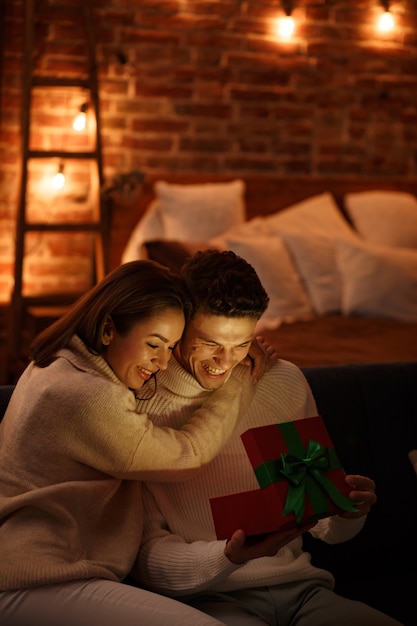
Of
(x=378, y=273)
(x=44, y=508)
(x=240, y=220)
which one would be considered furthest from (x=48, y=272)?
(x=44, y=508)

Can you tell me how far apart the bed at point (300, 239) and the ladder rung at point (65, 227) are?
0.70 feet

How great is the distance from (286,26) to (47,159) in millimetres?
1539

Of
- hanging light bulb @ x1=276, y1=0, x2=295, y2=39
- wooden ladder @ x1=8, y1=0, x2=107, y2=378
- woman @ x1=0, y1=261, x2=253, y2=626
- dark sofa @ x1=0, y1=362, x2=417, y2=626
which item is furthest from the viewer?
hanging light bulb @ x1=276, y1=0, x2=295, y2=39

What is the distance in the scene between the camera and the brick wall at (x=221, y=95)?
457 cm

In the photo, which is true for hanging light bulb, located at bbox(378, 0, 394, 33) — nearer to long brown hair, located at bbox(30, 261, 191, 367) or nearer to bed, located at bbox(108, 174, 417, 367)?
bed, located at bbox(108, 174, 417, 367)

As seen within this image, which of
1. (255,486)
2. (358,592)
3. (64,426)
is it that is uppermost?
(64,426)

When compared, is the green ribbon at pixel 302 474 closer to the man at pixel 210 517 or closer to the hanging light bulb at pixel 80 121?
the man at pixel 210 517

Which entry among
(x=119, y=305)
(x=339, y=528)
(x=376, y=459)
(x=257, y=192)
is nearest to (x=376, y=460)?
(x=376, y=459)

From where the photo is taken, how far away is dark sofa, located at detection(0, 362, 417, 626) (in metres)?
2.19

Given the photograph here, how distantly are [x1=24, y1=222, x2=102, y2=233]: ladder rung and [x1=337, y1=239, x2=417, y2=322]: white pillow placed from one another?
122 centimetres

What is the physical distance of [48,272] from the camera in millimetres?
4695

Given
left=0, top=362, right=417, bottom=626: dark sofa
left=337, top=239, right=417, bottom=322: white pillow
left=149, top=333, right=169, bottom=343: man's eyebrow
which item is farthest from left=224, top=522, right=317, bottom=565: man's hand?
left=337, top=239, right=417, bottom=322: white pillow

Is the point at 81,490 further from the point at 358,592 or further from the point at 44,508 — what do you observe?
the point at 358,592

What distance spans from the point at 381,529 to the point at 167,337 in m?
0.87
